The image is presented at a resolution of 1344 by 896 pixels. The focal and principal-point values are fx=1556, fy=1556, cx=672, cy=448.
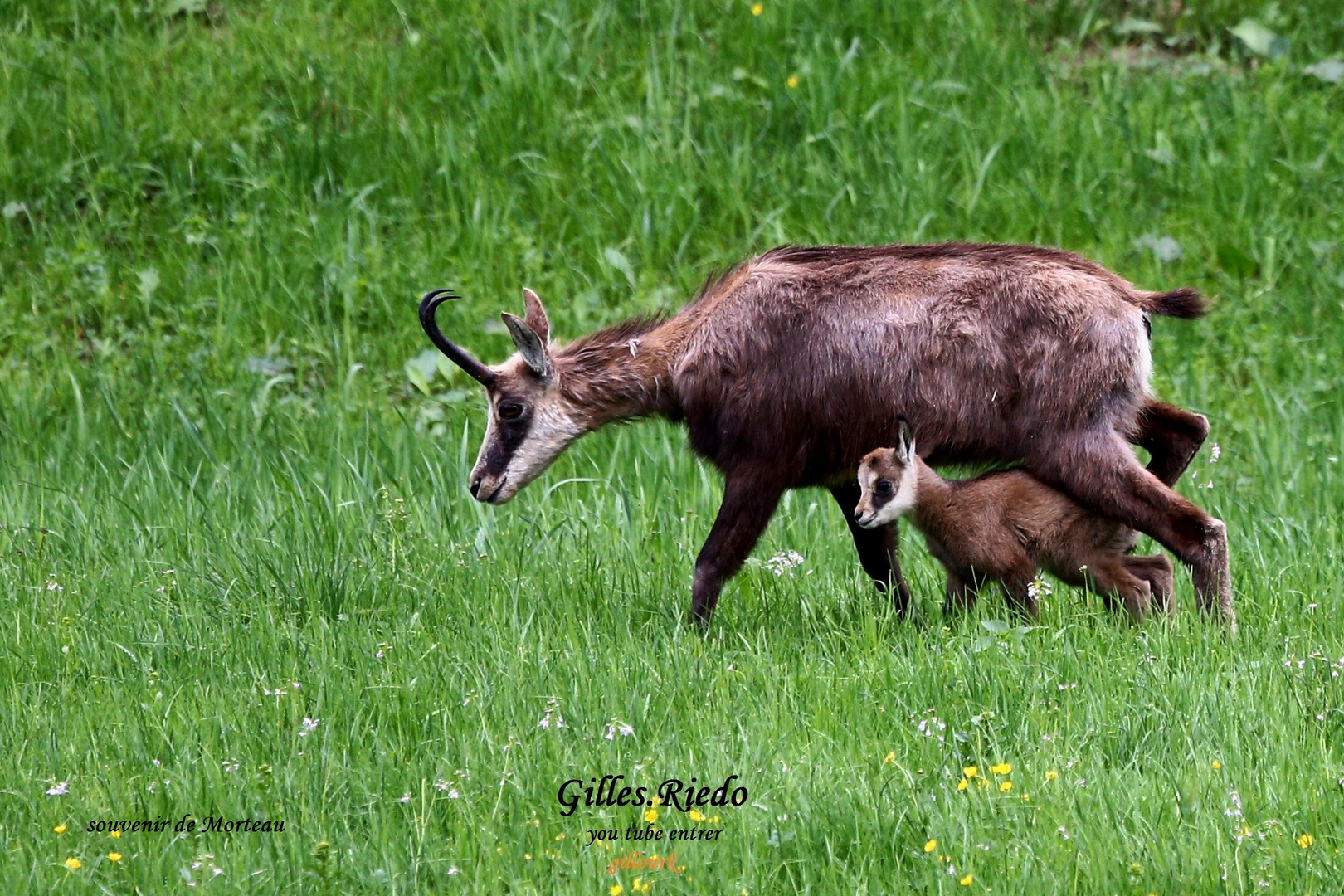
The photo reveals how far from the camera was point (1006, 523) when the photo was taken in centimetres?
567

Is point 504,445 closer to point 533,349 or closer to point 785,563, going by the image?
point 533,349

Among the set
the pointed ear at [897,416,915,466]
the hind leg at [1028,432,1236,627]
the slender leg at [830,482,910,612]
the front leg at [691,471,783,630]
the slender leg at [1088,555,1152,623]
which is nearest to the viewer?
the hind leg at [1028,432,1236,627]

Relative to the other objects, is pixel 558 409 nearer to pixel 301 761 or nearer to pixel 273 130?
pixel 301 761

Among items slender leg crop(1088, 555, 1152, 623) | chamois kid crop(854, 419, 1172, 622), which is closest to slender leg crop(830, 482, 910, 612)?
chamois kid crop(854, 419, 1172, 622)

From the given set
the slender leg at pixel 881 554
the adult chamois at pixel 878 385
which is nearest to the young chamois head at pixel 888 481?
the adult chamois at pixel 878 385

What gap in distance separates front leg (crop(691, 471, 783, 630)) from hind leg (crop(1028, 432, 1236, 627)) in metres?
1.08

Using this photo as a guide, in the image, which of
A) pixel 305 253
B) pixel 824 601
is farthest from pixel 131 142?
pixel 824 601

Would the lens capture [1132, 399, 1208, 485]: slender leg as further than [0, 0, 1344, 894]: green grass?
Yes

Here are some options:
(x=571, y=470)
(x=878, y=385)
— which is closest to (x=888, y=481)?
(x=878, y=385)

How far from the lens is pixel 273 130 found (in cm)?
1092

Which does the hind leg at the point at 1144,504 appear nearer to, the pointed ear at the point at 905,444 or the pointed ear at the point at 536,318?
the pointed ear at the point at 905,444

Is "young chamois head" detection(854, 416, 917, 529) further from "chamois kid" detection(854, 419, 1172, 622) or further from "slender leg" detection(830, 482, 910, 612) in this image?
"slender leg" detection(830, 482, 910, 612)

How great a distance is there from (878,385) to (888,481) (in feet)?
1.21

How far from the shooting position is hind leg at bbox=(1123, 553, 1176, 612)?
19.2 feet
